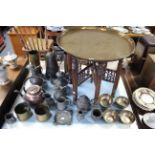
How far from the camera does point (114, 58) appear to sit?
0.96 metres

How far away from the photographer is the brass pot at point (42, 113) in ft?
3.72

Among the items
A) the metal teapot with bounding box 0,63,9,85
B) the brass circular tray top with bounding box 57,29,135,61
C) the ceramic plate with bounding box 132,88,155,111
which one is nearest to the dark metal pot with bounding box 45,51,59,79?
the brass circular tray top with bounding box 57,29,135,61

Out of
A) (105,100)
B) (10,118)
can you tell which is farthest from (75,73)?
(10,118)

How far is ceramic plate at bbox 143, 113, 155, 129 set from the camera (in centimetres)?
114

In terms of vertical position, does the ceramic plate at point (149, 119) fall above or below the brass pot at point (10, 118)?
below

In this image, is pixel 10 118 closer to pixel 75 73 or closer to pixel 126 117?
pixel 75 73

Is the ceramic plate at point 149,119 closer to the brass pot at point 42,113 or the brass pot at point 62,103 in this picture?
the brass pot at point 62,103

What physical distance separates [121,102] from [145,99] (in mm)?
199

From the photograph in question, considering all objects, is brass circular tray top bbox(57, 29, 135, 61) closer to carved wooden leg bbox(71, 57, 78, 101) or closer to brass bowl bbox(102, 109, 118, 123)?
carved wooden leg bbox(71, 57, 78, 101)

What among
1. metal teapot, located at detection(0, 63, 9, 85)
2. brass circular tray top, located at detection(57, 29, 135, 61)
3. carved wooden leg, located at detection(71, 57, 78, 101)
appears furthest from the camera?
metal teapot, located at detection(0, 63, 9, 85)

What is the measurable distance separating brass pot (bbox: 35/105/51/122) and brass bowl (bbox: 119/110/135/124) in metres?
0.55

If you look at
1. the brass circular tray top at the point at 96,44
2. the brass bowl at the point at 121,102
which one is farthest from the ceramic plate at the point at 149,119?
the brass circular tray top at the point at 96,44

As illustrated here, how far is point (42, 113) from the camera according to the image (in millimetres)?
1155

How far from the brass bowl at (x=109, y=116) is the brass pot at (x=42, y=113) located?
1.39 ft
